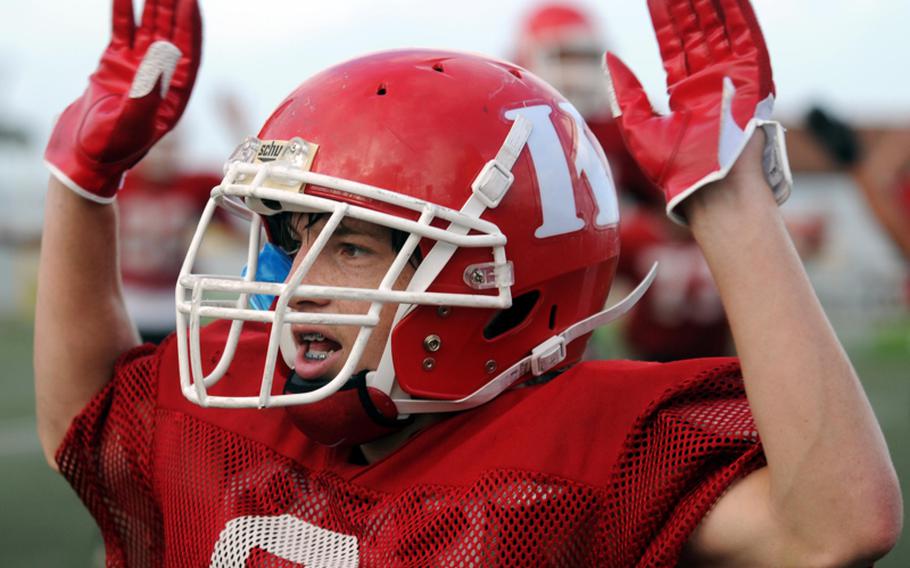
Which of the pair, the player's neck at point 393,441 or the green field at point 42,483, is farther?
the green field at point 42,483

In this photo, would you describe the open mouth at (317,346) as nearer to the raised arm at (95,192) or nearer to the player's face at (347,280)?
the player's face at (347,280)

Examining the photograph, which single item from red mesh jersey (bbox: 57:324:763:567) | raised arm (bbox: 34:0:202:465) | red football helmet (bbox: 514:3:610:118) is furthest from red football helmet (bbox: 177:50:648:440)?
red football helmet (bbox: 514:3:610:118)

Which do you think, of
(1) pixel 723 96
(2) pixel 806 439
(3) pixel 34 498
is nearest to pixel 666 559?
(2) pixel 806 439

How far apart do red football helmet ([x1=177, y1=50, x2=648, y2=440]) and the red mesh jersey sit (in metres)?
0.10

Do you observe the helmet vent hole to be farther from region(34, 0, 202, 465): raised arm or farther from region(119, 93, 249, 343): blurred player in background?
region(119, 93, 249, 343): blurred player in background

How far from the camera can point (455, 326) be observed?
151cm

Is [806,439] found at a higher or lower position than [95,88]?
lower

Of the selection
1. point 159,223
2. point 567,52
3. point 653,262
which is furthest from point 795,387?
point 159,223

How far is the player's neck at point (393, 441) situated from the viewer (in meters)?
1.60

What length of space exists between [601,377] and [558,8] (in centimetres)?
381

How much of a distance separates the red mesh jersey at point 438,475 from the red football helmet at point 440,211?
104 millimetres

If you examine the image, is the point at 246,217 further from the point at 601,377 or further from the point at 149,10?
the point at 601,377

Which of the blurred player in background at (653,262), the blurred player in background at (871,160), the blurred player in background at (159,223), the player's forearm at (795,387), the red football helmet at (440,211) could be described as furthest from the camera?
the blurred player in background at (159,223)

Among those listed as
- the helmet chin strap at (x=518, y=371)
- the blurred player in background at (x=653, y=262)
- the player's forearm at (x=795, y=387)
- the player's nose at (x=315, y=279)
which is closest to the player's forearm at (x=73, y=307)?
the player's nose at (x=315, y=279)
